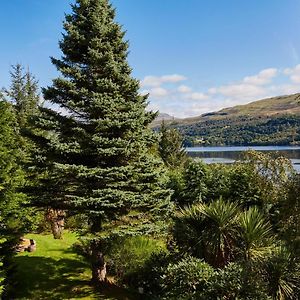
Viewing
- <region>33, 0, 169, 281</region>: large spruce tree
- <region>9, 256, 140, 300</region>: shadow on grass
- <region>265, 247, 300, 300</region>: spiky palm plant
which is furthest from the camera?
<region>9, 256, 140, 300</region>: shadow on grass

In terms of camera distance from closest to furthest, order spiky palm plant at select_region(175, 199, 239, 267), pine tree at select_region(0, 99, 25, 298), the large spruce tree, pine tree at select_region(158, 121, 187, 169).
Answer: spiky palm plant at select_region(175, 199, 239, 267) → the large spruce tree → pine tree at select_region(0, 99, 25, 298) → pine tree at select_region(158, 121, 187, 169)

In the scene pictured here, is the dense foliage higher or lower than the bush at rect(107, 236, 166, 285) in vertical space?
higher

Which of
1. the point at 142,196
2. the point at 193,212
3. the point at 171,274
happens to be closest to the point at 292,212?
the point at 193,212

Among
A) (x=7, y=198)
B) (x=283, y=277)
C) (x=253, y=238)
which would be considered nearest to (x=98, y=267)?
(x=7, y=198)

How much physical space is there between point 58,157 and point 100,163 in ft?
5.86

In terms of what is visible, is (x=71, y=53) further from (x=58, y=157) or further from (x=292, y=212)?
(x=292, y=212)

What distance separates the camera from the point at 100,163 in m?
14.8

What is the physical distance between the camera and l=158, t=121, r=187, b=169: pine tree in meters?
63.2

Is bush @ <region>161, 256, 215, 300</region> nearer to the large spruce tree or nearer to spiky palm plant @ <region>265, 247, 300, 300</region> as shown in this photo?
spiky palm plant @ <region>265, 247, 300, 300</region>

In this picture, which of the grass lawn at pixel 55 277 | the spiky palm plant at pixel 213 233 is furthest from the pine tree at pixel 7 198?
the spiky palm plant at pixel 213 233

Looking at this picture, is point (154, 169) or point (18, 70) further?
point (18, 70)

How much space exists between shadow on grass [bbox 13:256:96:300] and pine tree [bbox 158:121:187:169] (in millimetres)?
44906

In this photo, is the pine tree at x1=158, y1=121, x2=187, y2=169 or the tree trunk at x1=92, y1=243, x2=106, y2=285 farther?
the pine tree at x1=158, y1=121, x2=187, y2=169

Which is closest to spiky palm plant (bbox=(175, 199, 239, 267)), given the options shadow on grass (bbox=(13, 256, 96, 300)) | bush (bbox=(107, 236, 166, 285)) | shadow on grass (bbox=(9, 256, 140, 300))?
bush (bbox=(107, 236, 166, 285))
